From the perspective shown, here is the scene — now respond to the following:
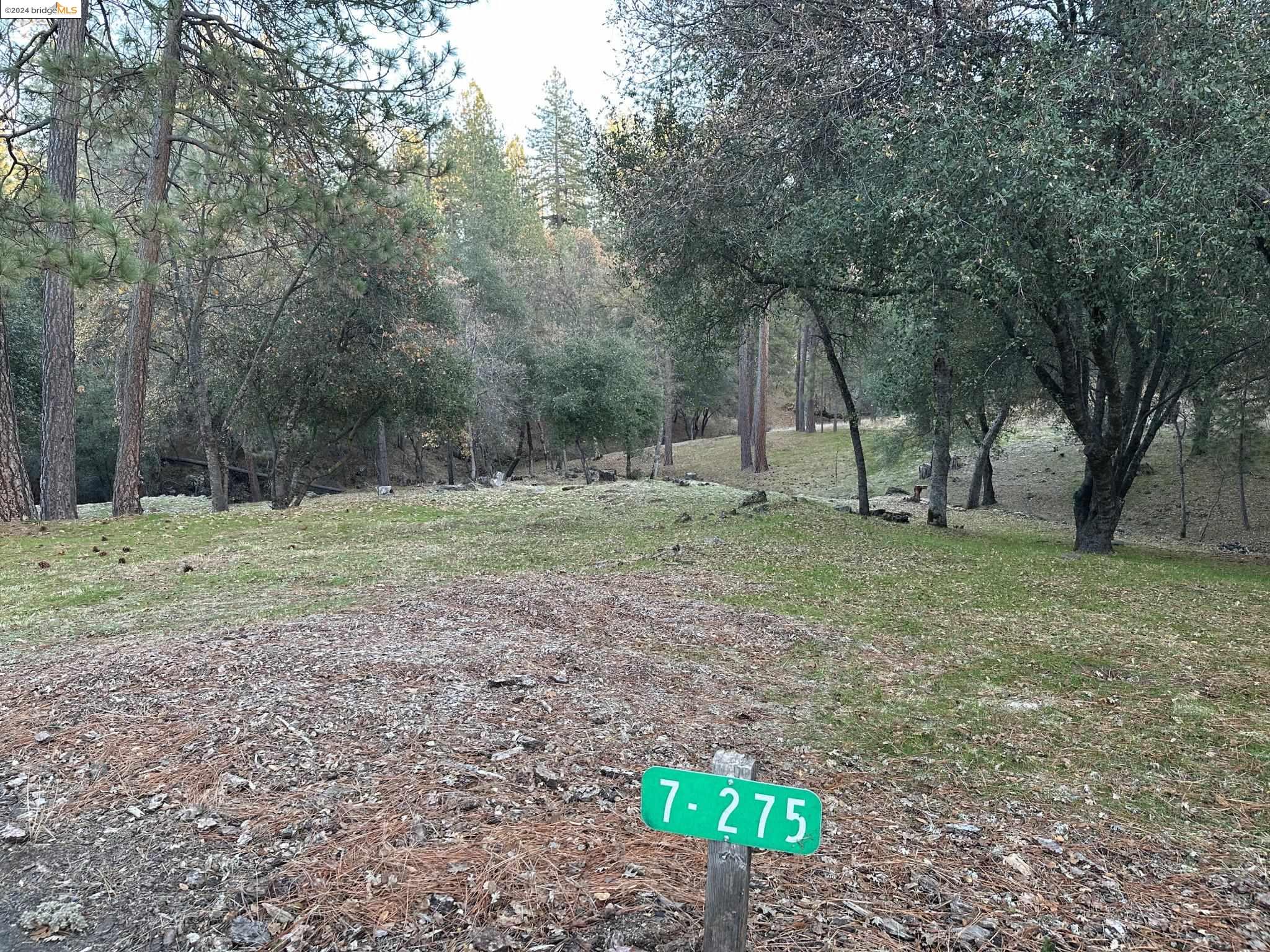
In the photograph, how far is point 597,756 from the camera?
3.38 m

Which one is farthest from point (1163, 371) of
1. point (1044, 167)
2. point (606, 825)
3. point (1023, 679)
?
point (606, 825)

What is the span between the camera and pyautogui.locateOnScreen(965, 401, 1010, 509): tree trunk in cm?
1781

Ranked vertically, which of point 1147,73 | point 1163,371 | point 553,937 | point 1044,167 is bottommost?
point 553,937

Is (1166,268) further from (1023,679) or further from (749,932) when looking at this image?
(749,932)

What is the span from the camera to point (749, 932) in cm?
229

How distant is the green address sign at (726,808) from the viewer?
68.6 inches

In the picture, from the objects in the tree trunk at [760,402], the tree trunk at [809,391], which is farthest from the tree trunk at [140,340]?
the tree trunk at [809,391]

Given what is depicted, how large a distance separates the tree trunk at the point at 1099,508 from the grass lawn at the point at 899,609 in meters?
0.63

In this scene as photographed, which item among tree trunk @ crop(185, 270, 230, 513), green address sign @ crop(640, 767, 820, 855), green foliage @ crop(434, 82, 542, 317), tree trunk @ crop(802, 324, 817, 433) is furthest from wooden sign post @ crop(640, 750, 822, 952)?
tree trunk @ crop(802, 324, 817, 433)

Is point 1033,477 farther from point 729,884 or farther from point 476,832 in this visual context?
point 729,884

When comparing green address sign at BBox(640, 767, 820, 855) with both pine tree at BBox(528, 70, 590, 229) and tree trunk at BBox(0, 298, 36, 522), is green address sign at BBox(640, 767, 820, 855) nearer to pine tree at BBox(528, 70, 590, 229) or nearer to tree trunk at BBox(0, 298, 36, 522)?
tree trunk at BBox(0, 298, 36, 522)

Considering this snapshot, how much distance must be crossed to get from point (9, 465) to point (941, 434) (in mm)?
14483

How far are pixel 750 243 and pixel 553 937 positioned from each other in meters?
10.4

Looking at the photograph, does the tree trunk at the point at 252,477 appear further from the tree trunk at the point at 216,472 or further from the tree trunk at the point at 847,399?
the tree trunk at the point at 847,399
